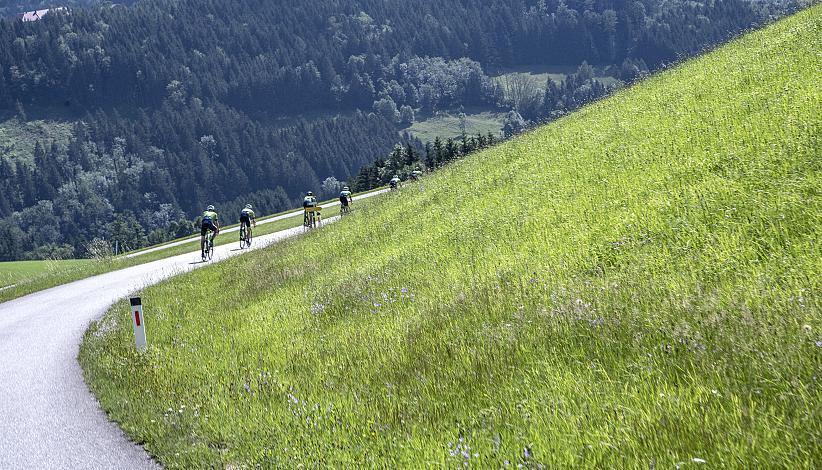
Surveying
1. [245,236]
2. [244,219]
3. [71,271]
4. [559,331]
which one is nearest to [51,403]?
[559,331]

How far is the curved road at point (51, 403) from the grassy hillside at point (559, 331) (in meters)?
0.31

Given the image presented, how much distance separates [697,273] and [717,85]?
12.0 m

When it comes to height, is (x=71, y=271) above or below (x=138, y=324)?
below

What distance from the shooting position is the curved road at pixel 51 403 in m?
7.55

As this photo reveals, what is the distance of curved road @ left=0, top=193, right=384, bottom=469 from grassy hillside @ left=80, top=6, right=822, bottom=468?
31cm

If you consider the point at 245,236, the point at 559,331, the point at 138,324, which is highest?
the point at 559,331

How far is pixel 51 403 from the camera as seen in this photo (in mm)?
9758

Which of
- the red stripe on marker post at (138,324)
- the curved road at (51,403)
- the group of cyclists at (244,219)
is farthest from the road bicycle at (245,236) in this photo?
the red stripe on marker post at (138,324)

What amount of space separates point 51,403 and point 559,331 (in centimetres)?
717

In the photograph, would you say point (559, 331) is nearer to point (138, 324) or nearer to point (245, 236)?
point (138, 324)

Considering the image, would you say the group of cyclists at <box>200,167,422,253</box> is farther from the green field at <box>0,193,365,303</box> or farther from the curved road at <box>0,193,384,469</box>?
the curved road at <box>0,193,384,469</box>

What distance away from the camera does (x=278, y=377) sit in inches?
351

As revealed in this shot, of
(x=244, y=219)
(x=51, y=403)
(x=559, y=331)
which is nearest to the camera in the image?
(x=559, y=331)

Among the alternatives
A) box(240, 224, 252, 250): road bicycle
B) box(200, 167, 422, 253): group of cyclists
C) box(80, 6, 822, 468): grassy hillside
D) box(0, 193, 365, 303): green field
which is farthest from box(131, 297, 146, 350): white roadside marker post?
box(240, 224, 252, 250): road bicycle
